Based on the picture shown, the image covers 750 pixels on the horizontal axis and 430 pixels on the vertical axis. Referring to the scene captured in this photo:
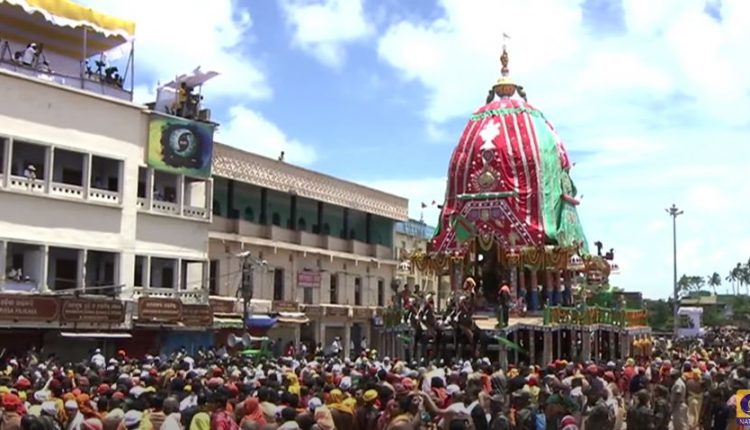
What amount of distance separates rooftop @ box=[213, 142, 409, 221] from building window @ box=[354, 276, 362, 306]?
11.1 ft

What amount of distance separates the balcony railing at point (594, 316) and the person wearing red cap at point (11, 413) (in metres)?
21.3

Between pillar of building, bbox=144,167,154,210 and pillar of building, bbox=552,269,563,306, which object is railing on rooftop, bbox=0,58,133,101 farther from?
pillar of building, bbox=552,269,563,306

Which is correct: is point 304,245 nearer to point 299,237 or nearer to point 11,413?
point 299,237

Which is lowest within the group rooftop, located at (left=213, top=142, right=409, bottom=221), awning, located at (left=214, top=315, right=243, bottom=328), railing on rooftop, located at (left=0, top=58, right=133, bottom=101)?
awning, located at (left=214, top=315, right=243, bottom=328)

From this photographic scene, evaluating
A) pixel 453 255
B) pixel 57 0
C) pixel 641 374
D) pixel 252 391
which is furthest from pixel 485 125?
pixel 252 391

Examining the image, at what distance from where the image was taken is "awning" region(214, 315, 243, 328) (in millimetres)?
34219

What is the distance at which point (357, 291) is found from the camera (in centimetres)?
4544

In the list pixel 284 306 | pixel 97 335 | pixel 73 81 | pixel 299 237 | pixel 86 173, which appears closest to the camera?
pixel 97 335

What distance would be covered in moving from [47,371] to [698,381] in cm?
1089

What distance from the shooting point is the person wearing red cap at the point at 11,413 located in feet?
30.6

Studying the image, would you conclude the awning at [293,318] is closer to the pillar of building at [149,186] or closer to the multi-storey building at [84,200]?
the multi-storey building at [84,200]

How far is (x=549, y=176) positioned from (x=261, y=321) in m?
12.1

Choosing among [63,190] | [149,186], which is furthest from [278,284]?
[63,190]

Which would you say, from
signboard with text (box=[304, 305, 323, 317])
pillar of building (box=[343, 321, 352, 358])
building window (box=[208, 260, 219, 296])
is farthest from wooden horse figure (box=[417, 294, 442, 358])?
pillar of building (box=[343, 321, 352, 358])
